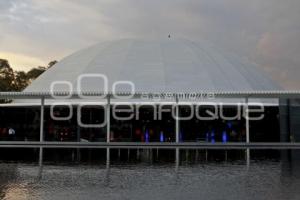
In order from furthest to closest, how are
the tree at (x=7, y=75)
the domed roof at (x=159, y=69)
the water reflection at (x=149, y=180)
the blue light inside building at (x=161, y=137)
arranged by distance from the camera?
the tree at (x=7, y=75)
the blue light inside building at (x=161, y=137)
the domed roof at (x=159, y=69)
the water reflection at (x=149, y=180)

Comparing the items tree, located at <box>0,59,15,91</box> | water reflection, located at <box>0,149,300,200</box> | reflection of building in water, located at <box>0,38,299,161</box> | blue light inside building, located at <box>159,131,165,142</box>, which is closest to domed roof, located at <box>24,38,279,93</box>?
reflection of building in water, located at <box>0,38,299,161</box>

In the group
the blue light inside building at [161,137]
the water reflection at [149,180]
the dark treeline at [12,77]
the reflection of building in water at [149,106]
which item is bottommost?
the water reflection at [149,180]

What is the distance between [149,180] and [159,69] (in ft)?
80.2

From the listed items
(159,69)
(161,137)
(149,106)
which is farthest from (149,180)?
(161,137)

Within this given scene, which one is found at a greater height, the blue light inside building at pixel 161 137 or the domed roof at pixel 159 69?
the domed roof at pixel 159 69

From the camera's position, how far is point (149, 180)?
13.0m

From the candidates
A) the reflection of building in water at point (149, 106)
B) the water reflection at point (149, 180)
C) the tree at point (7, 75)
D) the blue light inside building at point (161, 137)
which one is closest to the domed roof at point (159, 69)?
the reflection of building in water at point (149, 106)

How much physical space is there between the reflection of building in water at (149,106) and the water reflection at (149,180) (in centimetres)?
1699

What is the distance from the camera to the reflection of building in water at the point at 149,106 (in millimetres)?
35625

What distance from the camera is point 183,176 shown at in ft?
45.9

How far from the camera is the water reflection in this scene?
10.5 meters

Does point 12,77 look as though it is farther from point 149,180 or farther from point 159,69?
point 149,180

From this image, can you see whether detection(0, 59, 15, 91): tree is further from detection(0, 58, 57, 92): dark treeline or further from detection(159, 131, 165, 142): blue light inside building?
detection(159, 131, 165, 142): blue light inside building

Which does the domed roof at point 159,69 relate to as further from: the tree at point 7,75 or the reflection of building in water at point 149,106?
the tree at point 7,75
